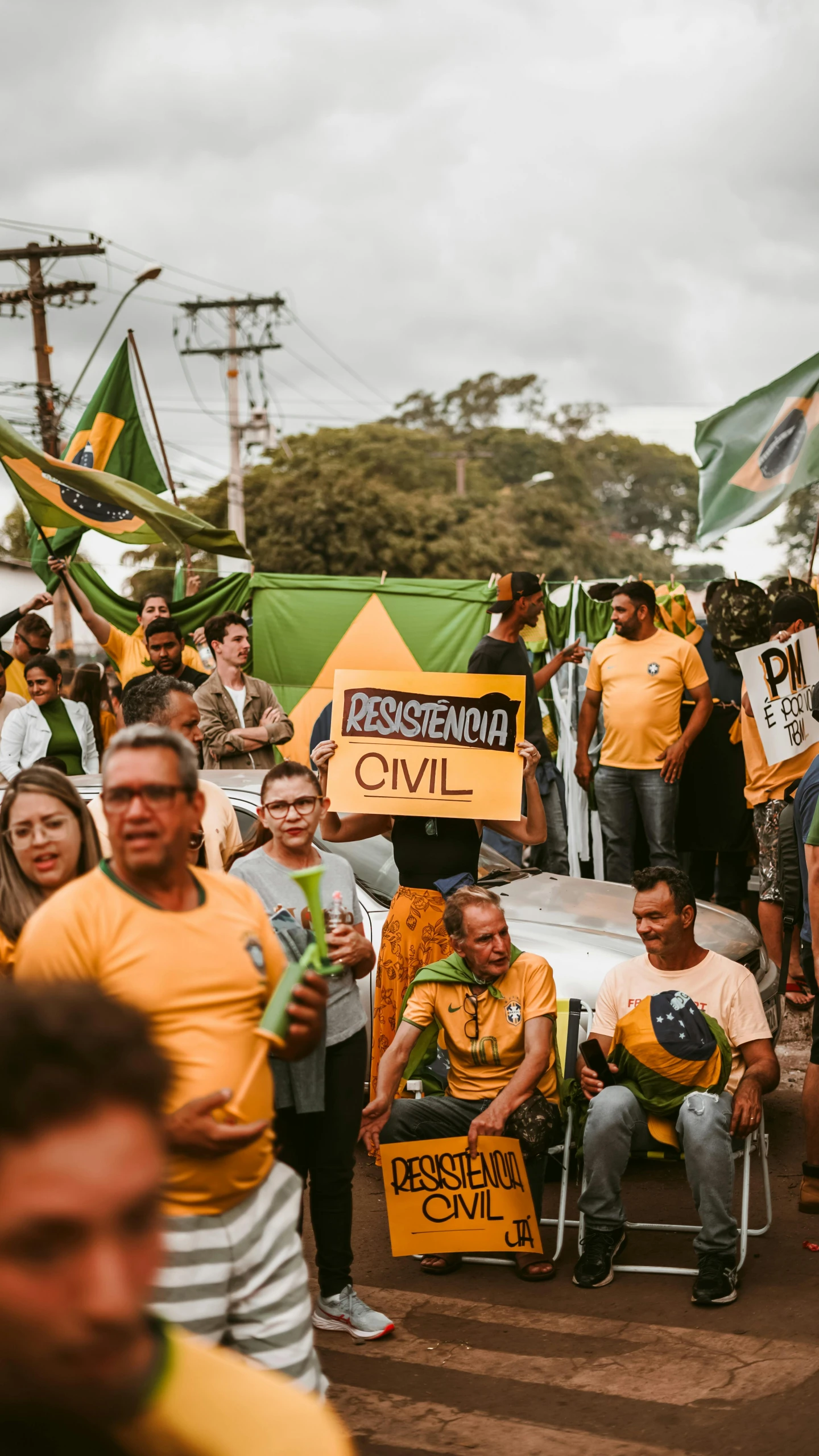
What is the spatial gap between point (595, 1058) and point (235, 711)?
3.69 metres

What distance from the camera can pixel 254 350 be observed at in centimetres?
4162

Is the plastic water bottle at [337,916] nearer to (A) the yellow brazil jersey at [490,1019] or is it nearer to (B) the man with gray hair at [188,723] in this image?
(B) the man with gray hair at [188,723]

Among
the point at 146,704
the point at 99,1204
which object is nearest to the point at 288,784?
the point at 146,704

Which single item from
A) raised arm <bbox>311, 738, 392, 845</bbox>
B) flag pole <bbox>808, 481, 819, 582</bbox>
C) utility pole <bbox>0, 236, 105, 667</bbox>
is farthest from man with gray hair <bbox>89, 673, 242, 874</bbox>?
utility pole <bbox>0, 236, 105, 667</bbox>

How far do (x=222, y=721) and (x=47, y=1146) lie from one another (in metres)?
7.08

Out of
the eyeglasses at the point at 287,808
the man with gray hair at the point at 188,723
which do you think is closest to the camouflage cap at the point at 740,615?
the man with gray hair at the point at 188,723

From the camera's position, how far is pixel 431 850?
6.13 meters

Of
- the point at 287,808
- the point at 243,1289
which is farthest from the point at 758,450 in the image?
the point at 243,1289

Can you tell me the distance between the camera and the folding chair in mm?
4988

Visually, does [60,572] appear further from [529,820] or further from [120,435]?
[529,820]

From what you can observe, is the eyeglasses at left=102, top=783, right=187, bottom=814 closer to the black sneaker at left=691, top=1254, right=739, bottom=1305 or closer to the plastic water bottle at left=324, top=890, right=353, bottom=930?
the plastic water bottle at left=324, top=890, right=353, bottom=930

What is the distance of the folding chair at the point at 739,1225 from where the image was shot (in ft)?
16.4

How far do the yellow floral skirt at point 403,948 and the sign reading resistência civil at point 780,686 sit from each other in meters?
2.88

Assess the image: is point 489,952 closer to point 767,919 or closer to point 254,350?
point 767,919
